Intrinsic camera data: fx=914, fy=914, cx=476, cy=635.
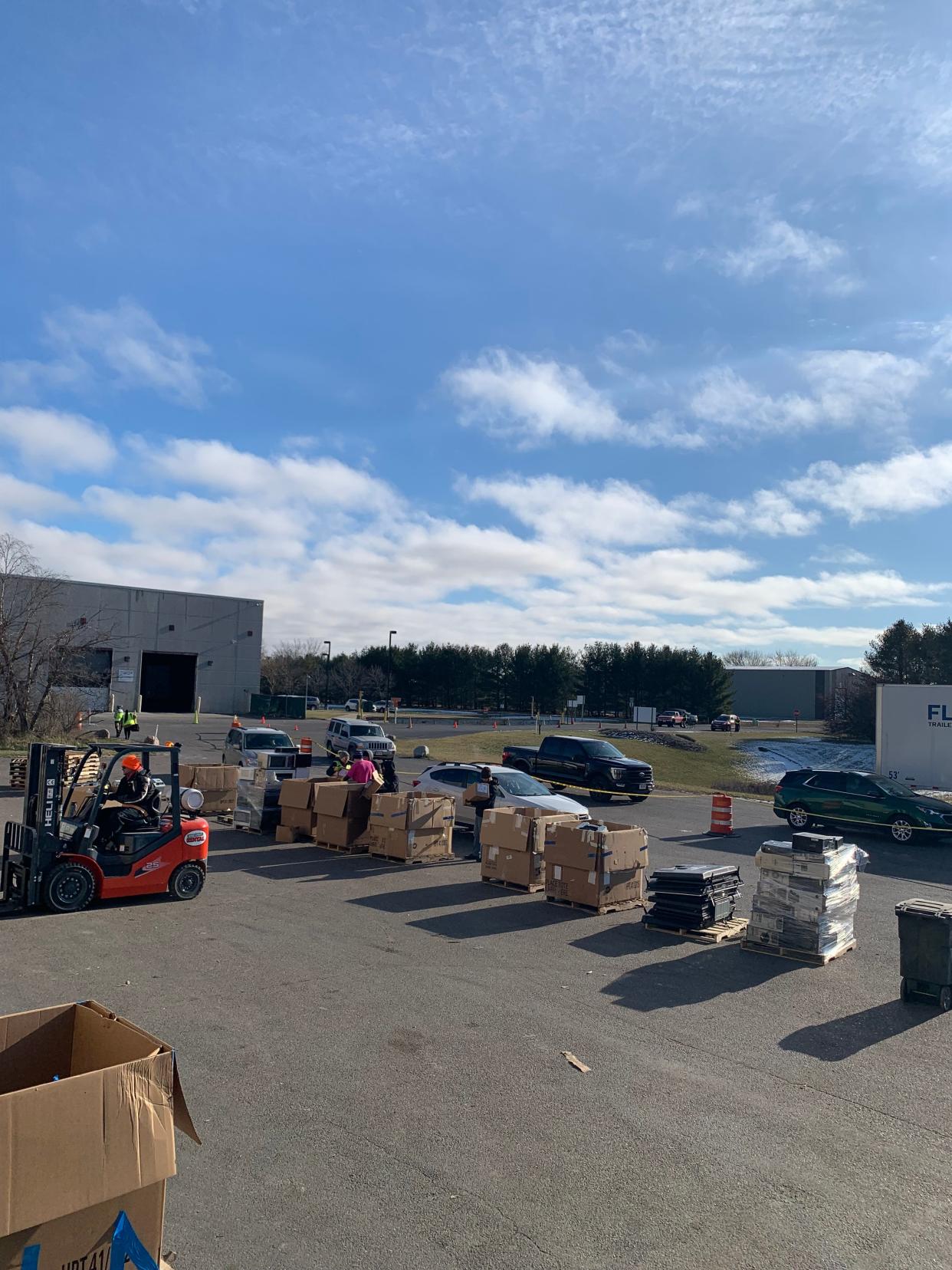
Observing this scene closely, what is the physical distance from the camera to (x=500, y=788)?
1798cm

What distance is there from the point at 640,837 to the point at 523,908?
6.47 ft

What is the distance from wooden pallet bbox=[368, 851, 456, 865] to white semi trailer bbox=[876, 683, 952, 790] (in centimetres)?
1578

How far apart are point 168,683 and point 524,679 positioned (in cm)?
4300

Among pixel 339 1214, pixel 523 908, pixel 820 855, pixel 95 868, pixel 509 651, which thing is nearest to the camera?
pixel 339 1214

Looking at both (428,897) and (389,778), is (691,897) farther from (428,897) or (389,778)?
(389,778)

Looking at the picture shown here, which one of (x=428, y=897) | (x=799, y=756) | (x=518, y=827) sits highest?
(x=518, y=827)

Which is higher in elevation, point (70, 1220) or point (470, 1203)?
point (70, 1220)

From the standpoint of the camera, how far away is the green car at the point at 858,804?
66.5 ft

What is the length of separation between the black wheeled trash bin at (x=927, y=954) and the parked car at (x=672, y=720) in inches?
2875

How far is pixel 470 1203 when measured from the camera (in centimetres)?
482

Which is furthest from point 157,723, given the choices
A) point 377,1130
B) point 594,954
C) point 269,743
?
point 377,1130

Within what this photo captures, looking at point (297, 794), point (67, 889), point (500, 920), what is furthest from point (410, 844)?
point (67, 889)

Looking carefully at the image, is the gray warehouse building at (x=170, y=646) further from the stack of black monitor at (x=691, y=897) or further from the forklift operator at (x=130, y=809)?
the stack of black monitor at (x=691, y=897)

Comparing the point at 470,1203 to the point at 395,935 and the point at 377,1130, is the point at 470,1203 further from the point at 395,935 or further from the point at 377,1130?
the point at 395,935
